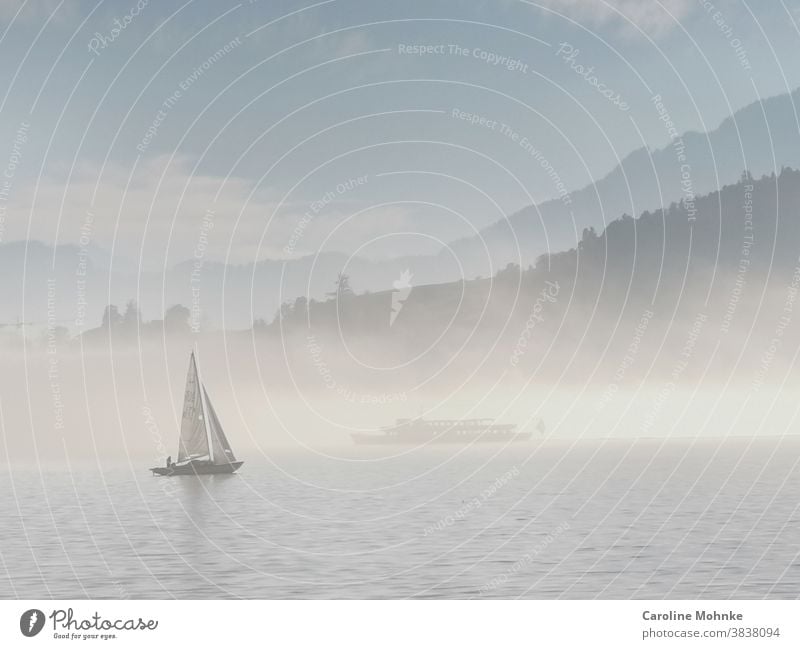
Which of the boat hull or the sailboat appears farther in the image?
the boat hull

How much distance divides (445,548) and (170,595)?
30024mm

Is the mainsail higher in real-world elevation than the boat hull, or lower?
higher

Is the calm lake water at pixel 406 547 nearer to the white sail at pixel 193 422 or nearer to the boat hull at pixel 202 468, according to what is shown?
the white sail at pixel 193 422

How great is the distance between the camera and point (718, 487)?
631 feet

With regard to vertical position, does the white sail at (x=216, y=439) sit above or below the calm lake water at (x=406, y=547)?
above

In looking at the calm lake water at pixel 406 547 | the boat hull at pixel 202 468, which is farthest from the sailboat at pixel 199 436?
the calm lake water at pixel 406 547

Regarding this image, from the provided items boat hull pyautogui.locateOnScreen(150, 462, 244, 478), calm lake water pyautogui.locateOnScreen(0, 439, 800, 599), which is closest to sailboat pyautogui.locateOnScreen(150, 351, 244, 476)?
boat hull pyautogui.locateOnScreen(150, 462, 244, 478)

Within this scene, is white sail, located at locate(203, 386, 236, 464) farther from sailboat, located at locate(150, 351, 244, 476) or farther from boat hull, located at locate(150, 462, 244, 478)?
boat hull, located at locate(150, 462, 244, 478)

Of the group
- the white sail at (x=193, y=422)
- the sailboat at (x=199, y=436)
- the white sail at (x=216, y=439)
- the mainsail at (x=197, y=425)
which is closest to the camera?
the white sail at (x=193, y=422)

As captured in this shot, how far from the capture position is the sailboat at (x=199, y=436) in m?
163

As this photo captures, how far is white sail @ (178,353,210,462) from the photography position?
162 meters
